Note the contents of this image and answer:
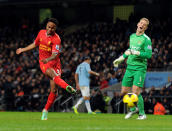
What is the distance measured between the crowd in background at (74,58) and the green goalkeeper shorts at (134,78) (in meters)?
7.84

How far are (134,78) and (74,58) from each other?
16.1m

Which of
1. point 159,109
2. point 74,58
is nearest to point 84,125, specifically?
point 159,109

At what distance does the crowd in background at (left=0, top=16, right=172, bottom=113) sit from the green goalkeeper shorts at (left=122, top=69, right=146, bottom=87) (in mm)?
7844

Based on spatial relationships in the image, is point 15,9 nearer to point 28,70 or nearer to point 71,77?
Answer: point 28,70

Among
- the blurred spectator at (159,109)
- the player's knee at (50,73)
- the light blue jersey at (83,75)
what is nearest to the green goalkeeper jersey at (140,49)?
the player's knee at (50,73)

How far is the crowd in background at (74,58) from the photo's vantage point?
22312mm

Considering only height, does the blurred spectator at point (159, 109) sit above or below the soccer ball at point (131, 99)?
below

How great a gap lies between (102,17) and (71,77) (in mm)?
13706

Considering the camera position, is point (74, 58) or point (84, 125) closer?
point (84, 125)

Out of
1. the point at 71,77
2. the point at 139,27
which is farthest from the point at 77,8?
the point at 139,27

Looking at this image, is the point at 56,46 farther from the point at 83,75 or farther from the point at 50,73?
the point at 83,75

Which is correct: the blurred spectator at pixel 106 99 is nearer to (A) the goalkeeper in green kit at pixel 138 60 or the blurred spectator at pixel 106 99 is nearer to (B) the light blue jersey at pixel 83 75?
(B) the light blue jersey at pixel 83 75

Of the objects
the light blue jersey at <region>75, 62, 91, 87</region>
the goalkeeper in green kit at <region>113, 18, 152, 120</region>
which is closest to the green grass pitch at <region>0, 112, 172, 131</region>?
the goalkeeper in green kit at <region>113, 18, 152, 120</region>

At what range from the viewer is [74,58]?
26781 millimetres
